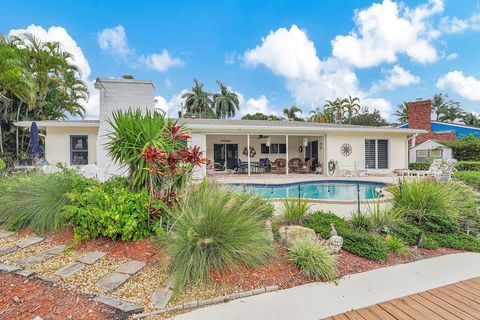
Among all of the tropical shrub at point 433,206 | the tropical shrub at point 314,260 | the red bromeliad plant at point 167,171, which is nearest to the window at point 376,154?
the tropical shrub at point 433,206

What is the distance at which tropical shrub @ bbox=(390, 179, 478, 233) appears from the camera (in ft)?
16.3

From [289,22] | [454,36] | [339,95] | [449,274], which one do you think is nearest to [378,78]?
[454,36]

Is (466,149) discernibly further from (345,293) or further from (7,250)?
(7,250)

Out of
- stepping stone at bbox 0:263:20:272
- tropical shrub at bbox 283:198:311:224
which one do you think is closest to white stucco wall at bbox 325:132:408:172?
tropical shrub at bbox 283:198:311:224

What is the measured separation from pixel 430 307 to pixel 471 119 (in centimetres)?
4288

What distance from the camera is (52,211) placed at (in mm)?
4613

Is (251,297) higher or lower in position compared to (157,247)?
lower

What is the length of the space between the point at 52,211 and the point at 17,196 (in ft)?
3.87

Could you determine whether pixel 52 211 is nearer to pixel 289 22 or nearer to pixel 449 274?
pixel 449 274

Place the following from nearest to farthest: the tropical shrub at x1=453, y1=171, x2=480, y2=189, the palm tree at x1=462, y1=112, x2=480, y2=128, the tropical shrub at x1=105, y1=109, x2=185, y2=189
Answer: the tropical shrub at x1=105, y1=109, x2=185, y2=189 < the tropical shrub at x1=453, y1=171, x2=480, y2=189 < the palm tree at x1=462, y1=112, x2=480, y2=128

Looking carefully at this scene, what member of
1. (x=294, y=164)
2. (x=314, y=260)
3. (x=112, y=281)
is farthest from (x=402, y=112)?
(x=112, y=281)

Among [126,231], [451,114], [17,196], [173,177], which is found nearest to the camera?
[126,231]

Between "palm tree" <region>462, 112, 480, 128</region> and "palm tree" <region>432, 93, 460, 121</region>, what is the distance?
170cm

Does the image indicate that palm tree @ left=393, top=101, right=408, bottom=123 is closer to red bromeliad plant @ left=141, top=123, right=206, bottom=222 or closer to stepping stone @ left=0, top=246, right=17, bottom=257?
red bromeliad plant @ left=141, top=123, right=206, bottom=222
